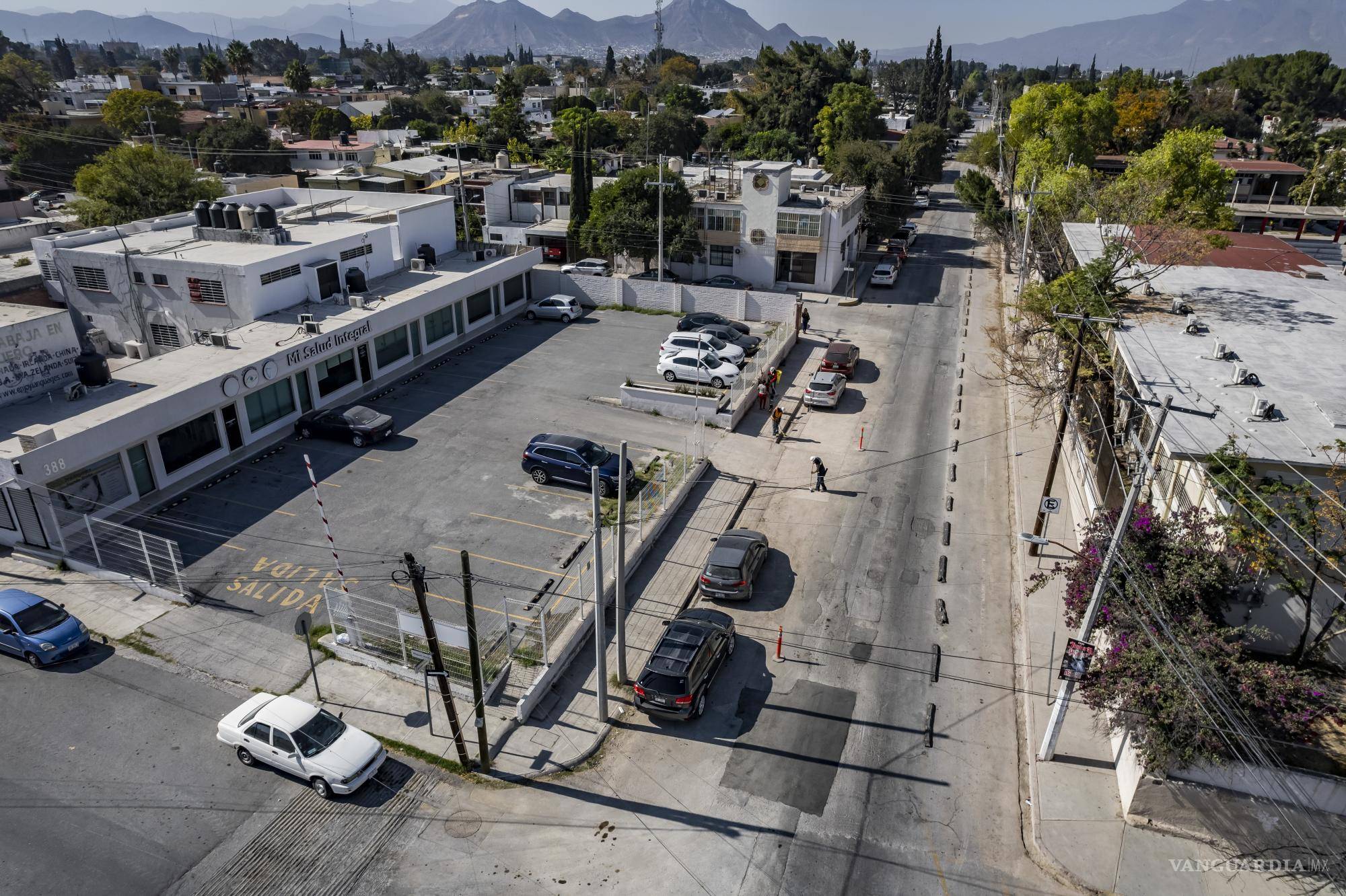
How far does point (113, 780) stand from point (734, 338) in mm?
32237

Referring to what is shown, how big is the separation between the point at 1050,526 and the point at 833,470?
7669 millimetres

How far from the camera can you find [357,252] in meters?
39.6

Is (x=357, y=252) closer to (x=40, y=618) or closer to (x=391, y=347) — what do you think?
(x=391, y=347)

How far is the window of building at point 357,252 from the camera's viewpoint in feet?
127

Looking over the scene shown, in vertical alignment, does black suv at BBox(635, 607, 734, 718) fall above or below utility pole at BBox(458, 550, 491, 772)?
below

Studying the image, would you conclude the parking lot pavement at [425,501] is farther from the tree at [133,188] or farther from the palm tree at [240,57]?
the palm tree at [240,57]

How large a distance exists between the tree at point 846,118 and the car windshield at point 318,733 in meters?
79.3

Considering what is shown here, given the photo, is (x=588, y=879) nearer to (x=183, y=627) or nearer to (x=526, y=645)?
(x=526, y=645)

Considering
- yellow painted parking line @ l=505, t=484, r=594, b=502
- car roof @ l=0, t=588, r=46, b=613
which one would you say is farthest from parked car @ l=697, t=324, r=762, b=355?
car roof @ l=0, t=588, r=46, b=613

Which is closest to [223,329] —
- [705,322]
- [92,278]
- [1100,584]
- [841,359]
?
[92,278]

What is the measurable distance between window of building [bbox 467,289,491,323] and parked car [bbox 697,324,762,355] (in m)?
12.6

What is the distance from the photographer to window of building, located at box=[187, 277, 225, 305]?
33.9 m

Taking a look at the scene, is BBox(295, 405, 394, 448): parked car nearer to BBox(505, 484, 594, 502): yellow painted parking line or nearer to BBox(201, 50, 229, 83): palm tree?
BBox(505, 484, 594, 502): yellow painted parking line

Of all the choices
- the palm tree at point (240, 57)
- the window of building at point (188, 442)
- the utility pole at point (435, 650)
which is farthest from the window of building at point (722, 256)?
the palm tree at point (240, 57)
